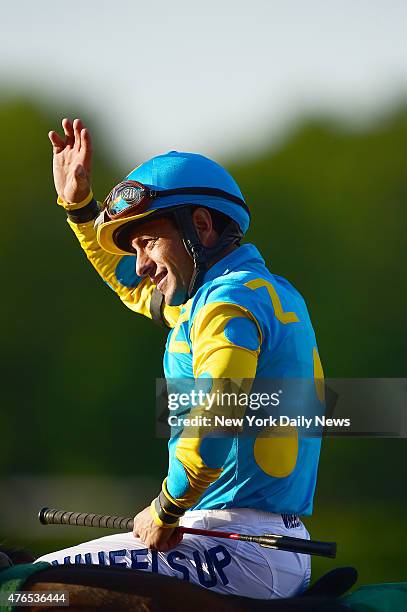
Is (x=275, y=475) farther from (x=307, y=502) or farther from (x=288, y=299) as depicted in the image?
(x=288, y=299)

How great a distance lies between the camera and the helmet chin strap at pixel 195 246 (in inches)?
185

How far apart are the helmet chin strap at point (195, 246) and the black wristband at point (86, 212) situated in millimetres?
1312

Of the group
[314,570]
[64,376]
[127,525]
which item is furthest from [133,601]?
[64,376]

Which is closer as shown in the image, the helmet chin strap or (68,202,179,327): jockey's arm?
the helmet chin strap

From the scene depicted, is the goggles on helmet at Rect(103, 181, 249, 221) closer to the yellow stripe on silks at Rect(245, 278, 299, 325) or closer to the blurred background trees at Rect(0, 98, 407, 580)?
the yellow stripe on silks at Rect(245, 278, 299, 325)

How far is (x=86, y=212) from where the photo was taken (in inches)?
235

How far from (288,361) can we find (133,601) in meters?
1.10

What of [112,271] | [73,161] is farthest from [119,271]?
[73,161]

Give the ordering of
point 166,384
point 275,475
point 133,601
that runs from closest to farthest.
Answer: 1. point 133,601
2. point 275,475
3. point 166,384

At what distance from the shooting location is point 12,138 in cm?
2875

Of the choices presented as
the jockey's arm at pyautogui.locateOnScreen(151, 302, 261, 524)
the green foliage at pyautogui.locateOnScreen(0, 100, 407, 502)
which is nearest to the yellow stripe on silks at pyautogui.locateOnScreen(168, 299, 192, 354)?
the jockey's arm at pyautogui.locateOnScreen(151, 302, 261, 524)

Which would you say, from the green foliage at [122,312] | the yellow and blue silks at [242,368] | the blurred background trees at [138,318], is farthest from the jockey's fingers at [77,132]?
the green foliage at [122,312]

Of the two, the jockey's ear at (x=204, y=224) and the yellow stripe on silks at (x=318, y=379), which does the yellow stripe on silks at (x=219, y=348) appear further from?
the jockey's ear at (x=204, y=224)

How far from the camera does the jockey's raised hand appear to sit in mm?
5828
